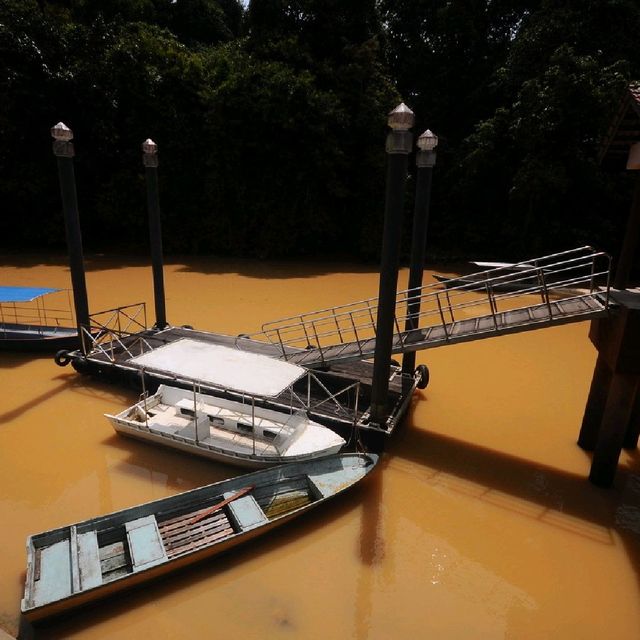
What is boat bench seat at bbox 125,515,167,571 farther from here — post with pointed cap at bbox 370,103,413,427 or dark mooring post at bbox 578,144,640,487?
dark mooring post at bbox 578,144,640,487

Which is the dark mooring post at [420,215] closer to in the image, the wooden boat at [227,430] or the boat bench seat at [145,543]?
the wooden boat at [227,430]

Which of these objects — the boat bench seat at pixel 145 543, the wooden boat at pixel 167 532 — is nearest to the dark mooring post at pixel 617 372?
the wooden boat at pixel 167 532

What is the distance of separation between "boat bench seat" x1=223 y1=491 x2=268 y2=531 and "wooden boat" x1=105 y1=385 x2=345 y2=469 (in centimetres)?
92

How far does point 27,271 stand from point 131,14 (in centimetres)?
2006

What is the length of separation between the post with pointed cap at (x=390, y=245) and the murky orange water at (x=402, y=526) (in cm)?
161

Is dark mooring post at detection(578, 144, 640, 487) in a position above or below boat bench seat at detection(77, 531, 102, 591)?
above

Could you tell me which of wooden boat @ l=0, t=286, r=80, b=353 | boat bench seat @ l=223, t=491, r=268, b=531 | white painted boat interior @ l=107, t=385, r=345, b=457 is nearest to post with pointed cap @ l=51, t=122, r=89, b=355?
wooden boat @ l=0, t=286, r=80, b=353

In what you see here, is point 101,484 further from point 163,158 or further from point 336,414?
point 163,158

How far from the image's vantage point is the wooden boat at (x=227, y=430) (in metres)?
8.16

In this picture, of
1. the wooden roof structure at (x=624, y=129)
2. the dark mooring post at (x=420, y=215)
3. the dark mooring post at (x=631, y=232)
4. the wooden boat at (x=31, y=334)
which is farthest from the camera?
the wooden boat at (x=31, y=334)

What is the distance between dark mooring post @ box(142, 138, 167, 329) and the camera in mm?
12445

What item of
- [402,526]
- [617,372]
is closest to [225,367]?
[402,526]

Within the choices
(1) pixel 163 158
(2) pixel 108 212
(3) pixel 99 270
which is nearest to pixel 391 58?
(1) pixel 163 158

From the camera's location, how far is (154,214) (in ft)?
42.1
